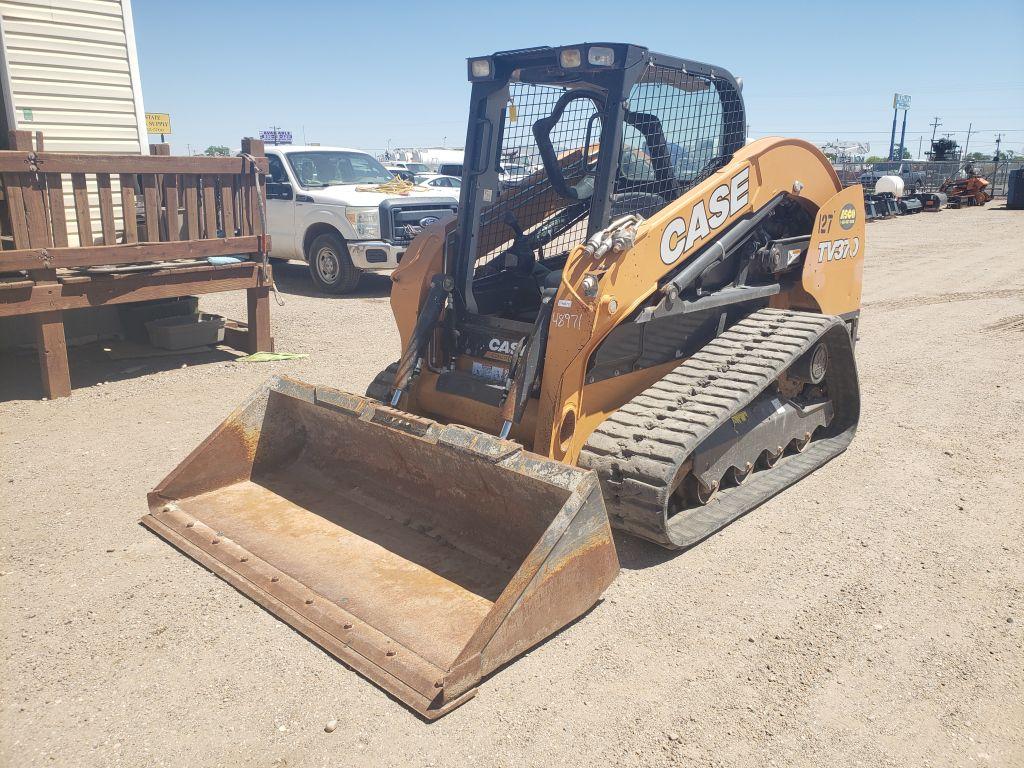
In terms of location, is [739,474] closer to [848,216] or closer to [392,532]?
[392,532]

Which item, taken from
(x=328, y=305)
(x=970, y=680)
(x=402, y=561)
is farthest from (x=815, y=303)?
(x=328, y=305)

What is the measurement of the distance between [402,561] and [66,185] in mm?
6520

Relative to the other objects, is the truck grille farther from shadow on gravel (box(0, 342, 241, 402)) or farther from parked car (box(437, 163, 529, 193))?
parked car (box(437, 163, 529, 193))

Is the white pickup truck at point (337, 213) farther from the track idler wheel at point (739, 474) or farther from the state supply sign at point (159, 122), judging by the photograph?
the track idler wheel at point (739, 474)

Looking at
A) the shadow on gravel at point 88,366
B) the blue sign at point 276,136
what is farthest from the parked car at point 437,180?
the shadow on gravel at point 88,366

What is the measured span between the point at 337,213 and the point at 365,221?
1.40 ft

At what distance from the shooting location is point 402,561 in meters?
4.00

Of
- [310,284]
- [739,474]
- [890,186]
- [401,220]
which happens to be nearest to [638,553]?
[739,474]

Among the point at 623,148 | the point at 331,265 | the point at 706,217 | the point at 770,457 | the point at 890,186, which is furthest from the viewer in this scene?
the point at 890,186

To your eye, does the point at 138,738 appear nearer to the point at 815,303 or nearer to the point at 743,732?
the point at 743,732

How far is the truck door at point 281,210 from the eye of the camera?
12242 millimetres

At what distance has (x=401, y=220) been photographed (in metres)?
11.7

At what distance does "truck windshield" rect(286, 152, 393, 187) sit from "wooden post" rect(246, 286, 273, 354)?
14.1ft

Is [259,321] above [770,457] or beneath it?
above
